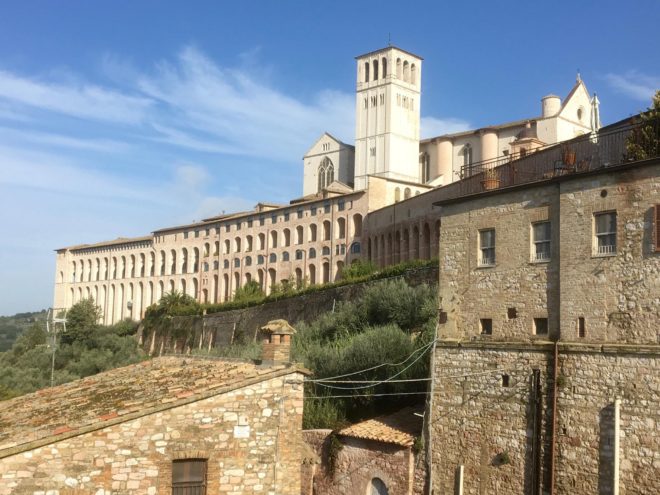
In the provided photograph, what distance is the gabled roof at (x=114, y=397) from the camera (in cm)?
1384

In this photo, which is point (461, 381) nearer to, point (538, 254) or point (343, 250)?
point (538, 254)

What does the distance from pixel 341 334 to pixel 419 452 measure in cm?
1338

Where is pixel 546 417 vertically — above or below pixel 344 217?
below

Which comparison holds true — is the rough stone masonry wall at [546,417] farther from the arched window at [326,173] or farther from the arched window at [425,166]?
the arched window at [326,173]

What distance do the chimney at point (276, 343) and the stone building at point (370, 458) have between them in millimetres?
4725

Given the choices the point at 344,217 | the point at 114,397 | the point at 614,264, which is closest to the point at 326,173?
the point at 344,217

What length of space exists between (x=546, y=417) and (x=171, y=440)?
24.9ft

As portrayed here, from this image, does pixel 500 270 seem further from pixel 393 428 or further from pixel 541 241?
pixel 393 428

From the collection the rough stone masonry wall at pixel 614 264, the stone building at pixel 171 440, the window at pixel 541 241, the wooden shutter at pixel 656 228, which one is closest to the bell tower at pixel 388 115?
the window at pixel 541 241

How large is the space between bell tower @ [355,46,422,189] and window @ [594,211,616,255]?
6234 cm

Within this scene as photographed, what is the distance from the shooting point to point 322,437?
21.8 m

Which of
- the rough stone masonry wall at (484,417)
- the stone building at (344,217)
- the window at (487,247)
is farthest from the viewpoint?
the stone building at (344,217)

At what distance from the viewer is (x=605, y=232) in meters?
15.8

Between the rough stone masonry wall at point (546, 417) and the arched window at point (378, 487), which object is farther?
the arched window at point (378, 487)
